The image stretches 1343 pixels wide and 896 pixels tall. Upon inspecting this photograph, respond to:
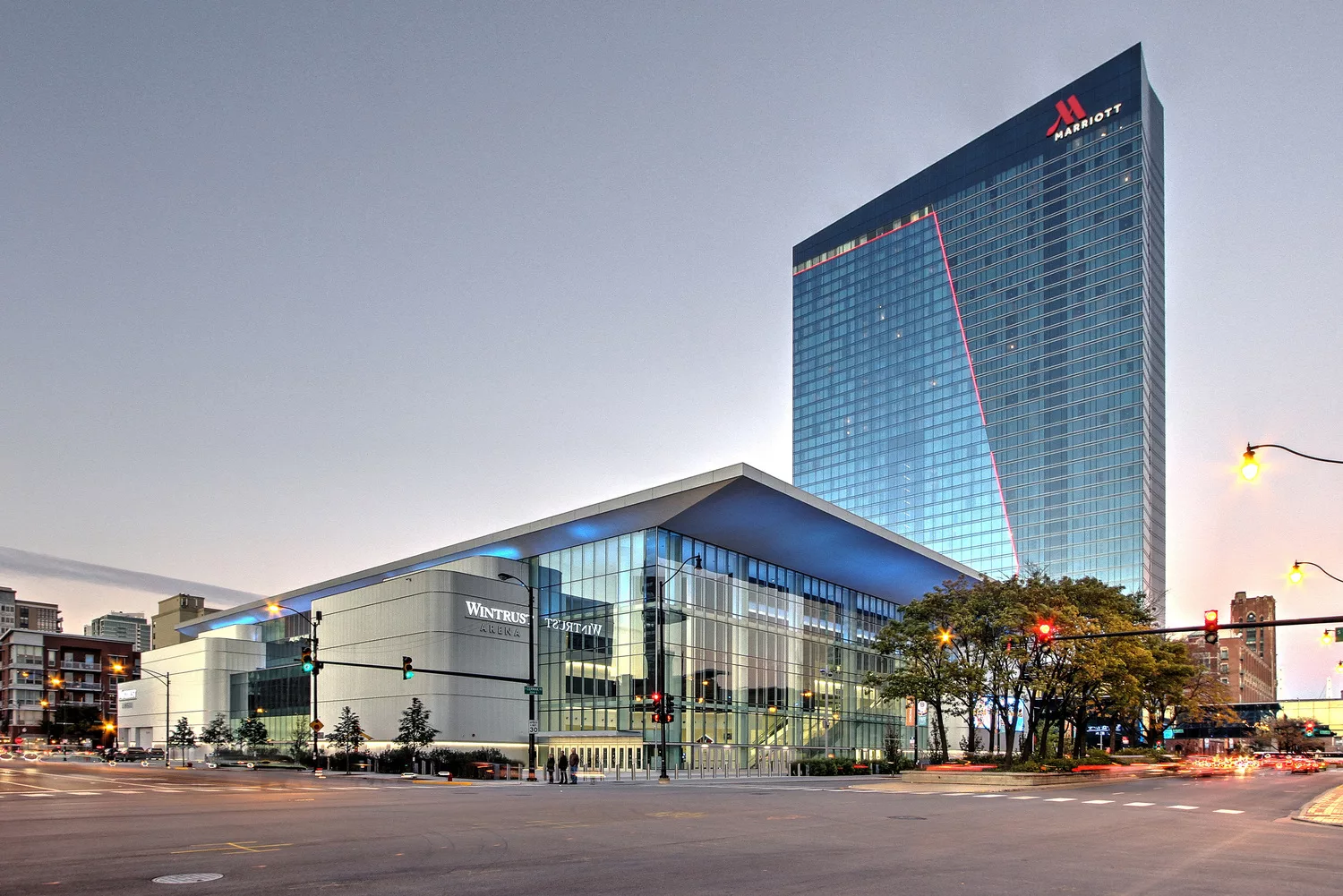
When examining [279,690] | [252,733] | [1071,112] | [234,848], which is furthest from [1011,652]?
[1071,112]

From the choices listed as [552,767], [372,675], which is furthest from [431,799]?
[372,675]

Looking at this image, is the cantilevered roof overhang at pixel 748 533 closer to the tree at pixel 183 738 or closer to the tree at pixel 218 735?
the tree at pixel 218 735

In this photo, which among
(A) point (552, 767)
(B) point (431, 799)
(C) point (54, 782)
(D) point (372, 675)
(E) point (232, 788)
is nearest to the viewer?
(B) point (431, 799)

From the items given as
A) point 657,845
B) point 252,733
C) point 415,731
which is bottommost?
point 252,733

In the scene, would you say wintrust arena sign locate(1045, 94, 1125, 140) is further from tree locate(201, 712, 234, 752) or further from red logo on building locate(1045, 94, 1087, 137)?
tree locate(201, 712, 234, 752)

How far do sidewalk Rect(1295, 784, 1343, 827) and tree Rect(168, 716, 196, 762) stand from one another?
92821mm

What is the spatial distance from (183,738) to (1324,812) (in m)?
95.2


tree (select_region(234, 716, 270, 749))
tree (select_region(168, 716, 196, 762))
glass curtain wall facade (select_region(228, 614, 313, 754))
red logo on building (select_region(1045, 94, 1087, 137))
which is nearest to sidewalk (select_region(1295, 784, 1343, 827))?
glass curtain wall facade (select_region(228, 614, 313, 754))

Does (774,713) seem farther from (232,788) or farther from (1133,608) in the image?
(232,788)

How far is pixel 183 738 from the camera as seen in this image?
95.9 metres

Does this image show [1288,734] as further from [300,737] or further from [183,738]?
[183,738]

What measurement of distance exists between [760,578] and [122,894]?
67960 mm

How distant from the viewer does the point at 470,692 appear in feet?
232

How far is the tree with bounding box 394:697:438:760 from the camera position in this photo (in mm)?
63656
